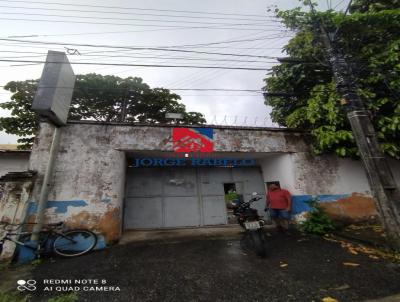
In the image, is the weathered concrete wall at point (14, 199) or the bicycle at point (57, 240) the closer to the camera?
the bicycle at point (57, 240)

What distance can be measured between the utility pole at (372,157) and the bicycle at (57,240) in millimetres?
7255

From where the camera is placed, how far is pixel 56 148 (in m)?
5.87

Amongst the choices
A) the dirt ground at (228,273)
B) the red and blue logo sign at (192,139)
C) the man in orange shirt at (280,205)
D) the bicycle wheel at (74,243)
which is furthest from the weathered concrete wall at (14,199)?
the man in orange shirt at (280,205)

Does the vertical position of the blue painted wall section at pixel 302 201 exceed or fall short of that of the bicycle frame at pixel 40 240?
it exceeds it

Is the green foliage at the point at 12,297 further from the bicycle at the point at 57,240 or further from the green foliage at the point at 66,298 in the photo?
the bicycle at the point at 57,240

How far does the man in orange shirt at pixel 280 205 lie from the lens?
7105 millimetres

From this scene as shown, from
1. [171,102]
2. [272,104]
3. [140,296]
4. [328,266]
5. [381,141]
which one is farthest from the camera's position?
[171,102]

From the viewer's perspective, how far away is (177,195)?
27.5 feet

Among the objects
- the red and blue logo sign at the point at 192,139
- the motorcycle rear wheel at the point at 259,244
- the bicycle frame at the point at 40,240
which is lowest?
the motorcycle rear wheel at the point at 259,244

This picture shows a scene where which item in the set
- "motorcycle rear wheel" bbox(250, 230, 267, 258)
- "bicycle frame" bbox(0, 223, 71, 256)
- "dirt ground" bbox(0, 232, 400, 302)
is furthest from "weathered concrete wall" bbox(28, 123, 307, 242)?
"motorcycle rear wheel" bbox(250, 230, 267, 258)

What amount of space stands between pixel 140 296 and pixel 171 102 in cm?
1344

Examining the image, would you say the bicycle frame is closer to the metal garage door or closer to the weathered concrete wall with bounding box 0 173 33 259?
the weathered concrete wall with bounding box 0 173 33 259

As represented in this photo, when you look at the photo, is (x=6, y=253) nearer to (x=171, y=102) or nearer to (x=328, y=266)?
(x=328, y=266)

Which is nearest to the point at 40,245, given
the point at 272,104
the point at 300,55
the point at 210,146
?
the point at 210,146
